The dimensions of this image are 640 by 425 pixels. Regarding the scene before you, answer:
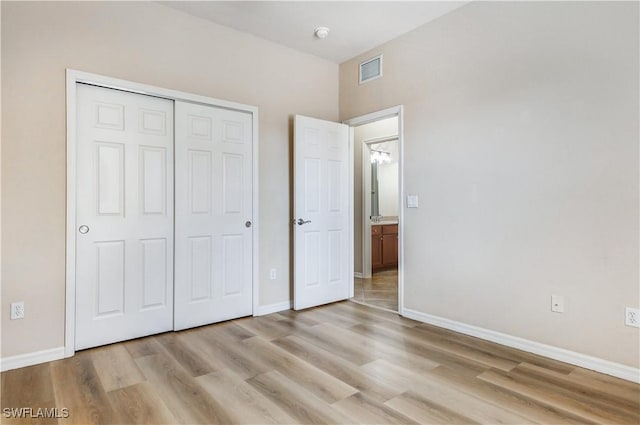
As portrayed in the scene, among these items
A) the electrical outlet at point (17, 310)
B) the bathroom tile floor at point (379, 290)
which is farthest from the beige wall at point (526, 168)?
the electrical outlet at point (17, 310)

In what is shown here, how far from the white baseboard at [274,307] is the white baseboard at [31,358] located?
1.60m

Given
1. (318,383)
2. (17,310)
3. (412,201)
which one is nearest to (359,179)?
(412,201)

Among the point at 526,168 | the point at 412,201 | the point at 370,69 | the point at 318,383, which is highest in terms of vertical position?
the point at 370,69

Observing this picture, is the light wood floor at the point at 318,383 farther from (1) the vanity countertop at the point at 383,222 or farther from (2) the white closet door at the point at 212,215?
(1) the vanity countertop at the point at 383,222

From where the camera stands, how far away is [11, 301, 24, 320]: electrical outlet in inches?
94.8

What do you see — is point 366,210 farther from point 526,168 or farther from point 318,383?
point 318,383

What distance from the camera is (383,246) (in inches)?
238

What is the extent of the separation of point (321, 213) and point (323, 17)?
6.27ft

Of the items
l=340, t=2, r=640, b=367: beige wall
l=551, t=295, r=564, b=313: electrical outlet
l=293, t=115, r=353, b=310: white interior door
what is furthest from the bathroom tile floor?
l=551, t=295, r=564, b=313: electrical outlet

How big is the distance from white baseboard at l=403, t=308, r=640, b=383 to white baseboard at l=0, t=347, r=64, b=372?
294cm

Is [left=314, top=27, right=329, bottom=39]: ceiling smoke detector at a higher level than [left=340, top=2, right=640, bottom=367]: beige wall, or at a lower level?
higher

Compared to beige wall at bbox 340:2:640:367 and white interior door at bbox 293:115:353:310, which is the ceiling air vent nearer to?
beige wall at bbox 340:2:640:367

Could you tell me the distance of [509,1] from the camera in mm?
2748

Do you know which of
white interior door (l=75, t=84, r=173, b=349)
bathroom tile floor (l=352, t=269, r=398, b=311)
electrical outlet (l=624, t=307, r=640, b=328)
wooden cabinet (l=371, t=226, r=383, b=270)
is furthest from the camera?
wooden cabinet (l=371, t=226, r=383, b=270)
